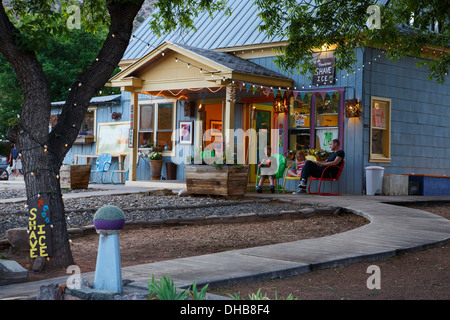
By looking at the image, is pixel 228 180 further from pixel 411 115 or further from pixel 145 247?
pixel 411 115

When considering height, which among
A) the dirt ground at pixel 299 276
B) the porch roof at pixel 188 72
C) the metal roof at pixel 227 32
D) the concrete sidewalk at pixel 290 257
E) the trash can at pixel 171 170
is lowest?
the dirt ground at pixel 299 276

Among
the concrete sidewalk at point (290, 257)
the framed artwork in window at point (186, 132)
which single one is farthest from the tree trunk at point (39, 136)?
the framed artwork in window at point (186, 132)

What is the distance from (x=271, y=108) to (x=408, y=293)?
12.2 meters

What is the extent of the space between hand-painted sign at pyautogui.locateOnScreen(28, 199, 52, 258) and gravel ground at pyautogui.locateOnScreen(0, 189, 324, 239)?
7.62 feet

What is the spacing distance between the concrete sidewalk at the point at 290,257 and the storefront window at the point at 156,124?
9.97 meters

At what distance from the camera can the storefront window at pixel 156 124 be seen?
57.6 feet

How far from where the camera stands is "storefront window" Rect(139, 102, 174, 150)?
1755 centimetres

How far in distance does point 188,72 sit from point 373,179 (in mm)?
5406

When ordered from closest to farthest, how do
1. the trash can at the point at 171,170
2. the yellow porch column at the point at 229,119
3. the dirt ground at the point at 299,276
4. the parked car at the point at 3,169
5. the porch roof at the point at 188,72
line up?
the dirt ground at the point at 299,276, the yellow porch column at the point at 229,119, the porch roof at the point at 188,72, the trash can at the point at 171,170, the parked car at the point at 3,169

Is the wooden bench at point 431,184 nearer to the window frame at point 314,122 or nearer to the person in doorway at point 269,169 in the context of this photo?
the window frame at point 314,122

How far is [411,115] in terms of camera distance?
14906 mm

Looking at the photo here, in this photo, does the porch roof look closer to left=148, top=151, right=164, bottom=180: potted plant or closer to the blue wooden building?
the blue wooden building
